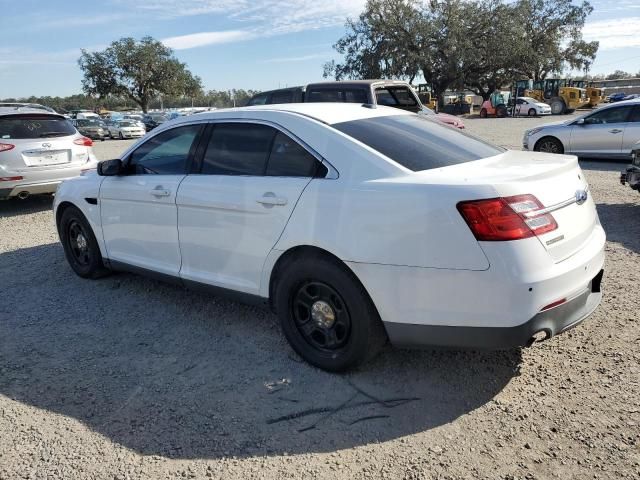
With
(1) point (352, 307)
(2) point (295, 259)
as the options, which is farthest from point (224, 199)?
(1) point (352, 307)

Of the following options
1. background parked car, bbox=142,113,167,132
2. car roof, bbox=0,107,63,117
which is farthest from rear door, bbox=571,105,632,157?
background parked car, bbox=142,113,167,132

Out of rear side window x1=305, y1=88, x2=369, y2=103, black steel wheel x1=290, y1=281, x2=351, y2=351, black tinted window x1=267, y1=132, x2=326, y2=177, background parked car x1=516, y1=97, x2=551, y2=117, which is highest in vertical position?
rear side window x1=305, y1=88, x2=369, y2=103

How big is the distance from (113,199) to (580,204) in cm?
364

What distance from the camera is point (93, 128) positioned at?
30484 millimetres

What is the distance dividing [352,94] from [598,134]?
572 cm

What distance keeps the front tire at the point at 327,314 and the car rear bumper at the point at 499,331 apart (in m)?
0.17

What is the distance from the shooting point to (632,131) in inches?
458

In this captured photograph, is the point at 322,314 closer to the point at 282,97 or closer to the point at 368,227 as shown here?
the point at 368,227

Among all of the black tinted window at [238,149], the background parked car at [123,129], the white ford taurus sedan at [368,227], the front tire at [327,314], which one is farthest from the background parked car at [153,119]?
the front tire at [327,314]

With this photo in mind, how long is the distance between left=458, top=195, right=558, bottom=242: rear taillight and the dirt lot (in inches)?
39.7

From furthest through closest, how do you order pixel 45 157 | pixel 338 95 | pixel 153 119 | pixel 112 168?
pixel 153 119 → pixel 338 95 → pixel 45 157 → pixel 112 168

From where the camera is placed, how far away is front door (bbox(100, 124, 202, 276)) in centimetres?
414

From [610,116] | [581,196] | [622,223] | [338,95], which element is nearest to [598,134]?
[610,116]

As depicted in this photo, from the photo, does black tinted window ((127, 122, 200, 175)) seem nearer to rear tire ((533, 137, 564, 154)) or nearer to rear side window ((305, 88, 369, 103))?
rear side window ((305, 88, 369, 103))
